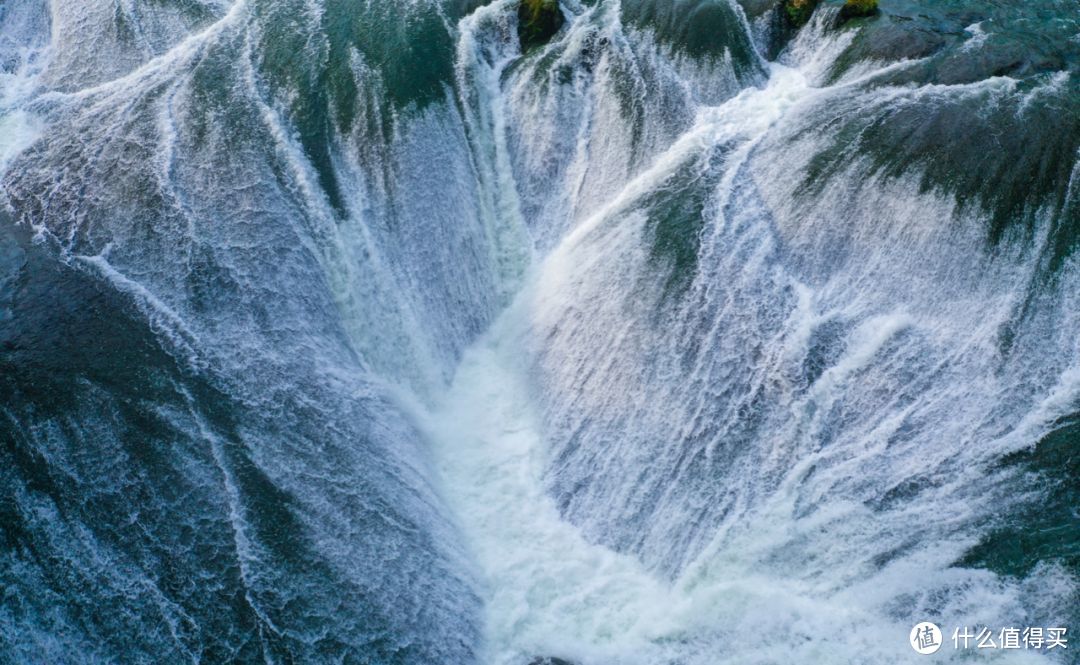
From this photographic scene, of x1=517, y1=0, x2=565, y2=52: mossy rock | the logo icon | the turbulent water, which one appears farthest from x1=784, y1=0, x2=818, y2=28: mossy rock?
the logo icon

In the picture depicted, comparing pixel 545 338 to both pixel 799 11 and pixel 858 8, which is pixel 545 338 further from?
pixel 858 8

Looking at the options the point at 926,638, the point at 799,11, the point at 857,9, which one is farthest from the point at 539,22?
the point at 926,638

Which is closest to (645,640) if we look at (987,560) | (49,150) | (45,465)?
(987,560)

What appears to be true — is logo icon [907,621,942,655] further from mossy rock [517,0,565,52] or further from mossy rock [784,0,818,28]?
mossy rock [517,0,565,52]

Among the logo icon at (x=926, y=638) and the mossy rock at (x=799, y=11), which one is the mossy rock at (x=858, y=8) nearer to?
the mossy rock at (x=799, y=11)

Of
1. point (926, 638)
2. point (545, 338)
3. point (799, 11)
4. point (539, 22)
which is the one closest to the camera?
point (926, 638)
